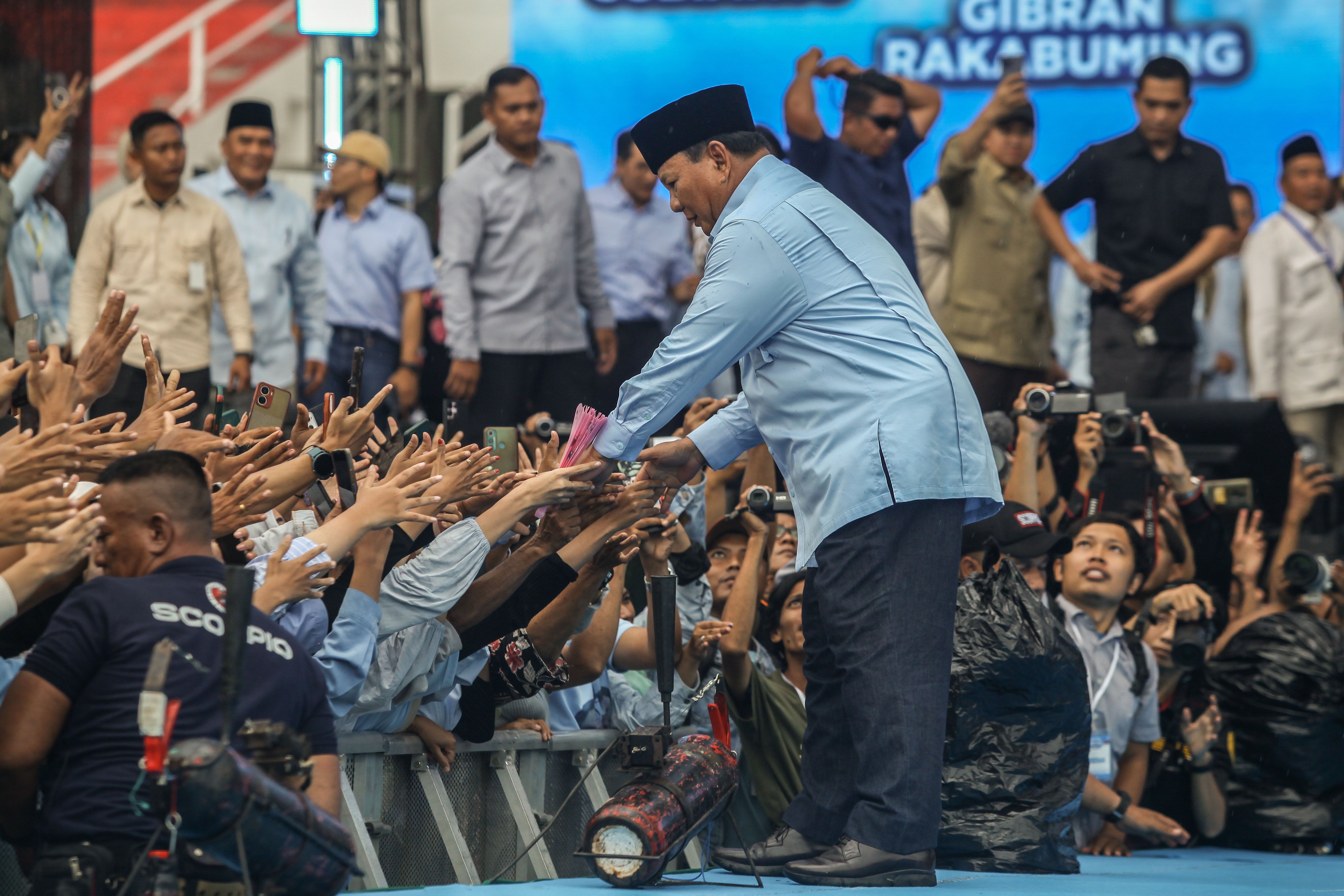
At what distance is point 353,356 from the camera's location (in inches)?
323

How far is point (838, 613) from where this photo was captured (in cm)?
386

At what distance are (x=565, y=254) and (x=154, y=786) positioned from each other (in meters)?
5.30

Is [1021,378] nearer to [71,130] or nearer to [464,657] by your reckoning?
[464,657]

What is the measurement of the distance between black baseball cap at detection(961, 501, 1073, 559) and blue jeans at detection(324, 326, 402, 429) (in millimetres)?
3665

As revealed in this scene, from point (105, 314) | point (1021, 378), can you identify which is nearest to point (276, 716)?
point (105, 314)

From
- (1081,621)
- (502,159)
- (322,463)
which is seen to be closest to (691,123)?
(322,463)

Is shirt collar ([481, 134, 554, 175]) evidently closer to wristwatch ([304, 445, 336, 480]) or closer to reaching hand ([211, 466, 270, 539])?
wristwatch ([304, 445, 336, 480])

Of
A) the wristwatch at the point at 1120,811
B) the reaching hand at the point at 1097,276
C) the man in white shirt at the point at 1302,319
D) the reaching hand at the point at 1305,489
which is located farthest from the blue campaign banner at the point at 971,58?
the wristwatch at the point at 1120,811

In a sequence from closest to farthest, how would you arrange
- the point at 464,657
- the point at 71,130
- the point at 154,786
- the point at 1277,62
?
the point at 154,786 → the point at 464,657 → the point at 71,130 → the point at 1277,62

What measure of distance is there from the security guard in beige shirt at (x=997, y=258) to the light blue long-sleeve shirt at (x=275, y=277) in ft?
9.14

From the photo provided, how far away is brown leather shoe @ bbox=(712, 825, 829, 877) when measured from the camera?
4.01 meters

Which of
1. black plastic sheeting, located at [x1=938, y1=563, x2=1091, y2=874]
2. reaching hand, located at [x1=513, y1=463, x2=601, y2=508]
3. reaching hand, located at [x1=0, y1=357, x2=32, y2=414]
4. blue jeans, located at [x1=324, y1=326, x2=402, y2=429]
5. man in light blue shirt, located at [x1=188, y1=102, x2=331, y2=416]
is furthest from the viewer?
blue jeans, located at [x1=324, y1=326, x2=402, y2=429]

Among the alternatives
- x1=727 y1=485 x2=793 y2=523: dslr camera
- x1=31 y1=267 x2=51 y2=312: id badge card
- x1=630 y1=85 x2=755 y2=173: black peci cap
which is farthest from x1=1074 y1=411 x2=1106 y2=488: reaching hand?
x1=31 y1=267 x2=51 y2=312: id badge card

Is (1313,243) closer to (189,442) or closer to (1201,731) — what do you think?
(1201,731)
